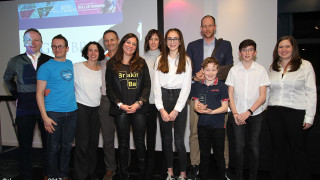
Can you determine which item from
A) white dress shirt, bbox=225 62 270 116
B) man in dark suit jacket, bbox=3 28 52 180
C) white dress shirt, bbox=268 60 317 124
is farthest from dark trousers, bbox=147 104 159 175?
white dress shirt, bbox=268 60 317 124

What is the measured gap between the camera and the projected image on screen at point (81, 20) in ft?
11.9

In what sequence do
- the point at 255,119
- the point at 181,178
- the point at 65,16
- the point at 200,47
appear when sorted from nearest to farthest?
the point at 255,119 → the point at 181,178 → the point at 200,47 → the point at 65,16

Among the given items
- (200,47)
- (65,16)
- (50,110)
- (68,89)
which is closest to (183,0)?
(200,47)

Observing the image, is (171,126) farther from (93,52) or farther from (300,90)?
(300,90)

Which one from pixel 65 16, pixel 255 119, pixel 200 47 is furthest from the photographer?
pixel 65 16

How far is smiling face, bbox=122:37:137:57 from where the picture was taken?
237 cm

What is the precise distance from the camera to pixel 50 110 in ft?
7.89

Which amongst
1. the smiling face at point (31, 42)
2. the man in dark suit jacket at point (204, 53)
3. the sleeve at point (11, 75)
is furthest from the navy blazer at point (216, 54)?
the sleeve at point (11, 75)

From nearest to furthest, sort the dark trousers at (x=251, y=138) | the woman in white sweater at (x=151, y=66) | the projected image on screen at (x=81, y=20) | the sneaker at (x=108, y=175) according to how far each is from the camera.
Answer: the dark trousers at (x=251, y=138)
the woman in white sweater at (x=151, y=66)
the sneaker at (x=108, y=175)
the projected image on screen at (x=81, y=20)

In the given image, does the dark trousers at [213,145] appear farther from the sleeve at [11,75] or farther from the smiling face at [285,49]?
the sleeve at [11,75]

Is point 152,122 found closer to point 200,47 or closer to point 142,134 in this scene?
point 142,134

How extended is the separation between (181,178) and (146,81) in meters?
1.18

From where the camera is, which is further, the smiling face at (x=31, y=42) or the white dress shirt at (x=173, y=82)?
the smiling face at (x=31, y=42)

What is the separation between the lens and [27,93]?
2523 mm
